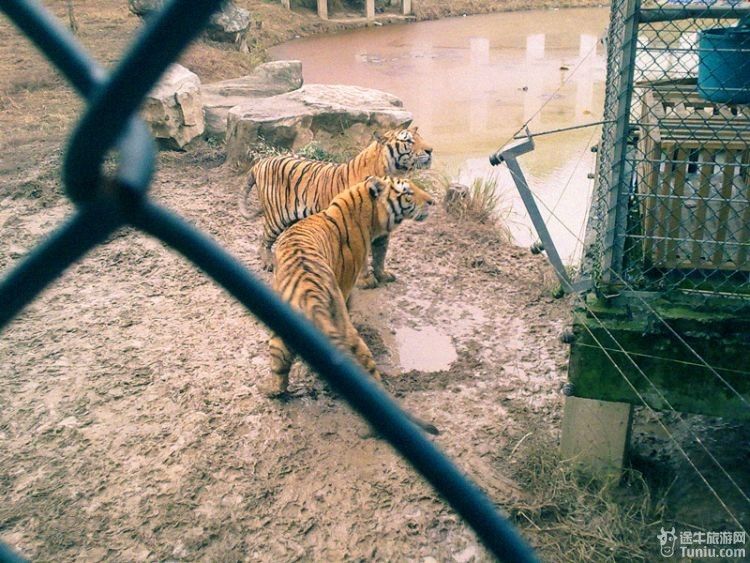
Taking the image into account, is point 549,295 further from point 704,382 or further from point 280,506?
point 280,506

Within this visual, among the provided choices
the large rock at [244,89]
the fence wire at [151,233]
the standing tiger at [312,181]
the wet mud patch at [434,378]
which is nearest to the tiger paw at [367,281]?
the standing tiger at [312,181]

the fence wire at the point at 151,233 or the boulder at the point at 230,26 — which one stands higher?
the fence wire at the point at 151,233

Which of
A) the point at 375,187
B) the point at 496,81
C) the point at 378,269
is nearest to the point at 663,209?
the point at 375,187

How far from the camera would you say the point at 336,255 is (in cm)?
364

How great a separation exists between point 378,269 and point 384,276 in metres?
0.07

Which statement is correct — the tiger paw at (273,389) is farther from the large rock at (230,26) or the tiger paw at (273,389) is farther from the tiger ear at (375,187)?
the large rock at (230,26)

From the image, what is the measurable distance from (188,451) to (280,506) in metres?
0.50

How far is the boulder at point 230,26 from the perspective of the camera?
10.2 metres

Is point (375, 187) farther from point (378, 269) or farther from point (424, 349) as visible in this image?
point (424, 349)

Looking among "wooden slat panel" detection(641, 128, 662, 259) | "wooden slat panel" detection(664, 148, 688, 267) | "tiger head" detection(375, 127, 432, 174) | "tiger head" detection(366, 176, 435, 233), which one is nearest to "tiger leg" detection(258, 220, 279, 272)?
"tiger head" detection(375, 127, 432, 174)

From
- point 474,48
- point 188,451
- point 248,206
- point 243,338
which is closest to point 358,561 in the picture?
point 188,451

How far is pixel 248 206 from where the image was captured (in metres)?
5.53

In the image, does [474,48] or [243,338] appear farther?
[474,48]

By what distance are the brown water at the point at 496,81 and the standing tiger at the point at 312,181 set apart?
43.9 inches
